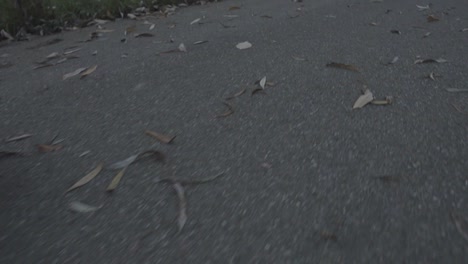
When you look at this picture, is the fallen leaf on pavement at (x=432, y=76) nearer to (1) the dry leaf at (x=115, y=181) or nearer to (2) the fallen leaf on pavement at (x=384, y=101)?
(2) the fallen leaf on pavement at (x=384, y=101)

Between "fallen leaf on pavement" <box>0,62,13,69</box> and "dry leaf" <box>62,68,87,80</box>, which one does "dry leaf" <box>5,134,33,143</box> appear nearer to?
"dry leaf" <box>62,68,87,80</box>

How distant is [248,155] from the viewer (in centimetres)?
171

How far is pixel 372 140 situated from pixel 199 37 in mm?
1996

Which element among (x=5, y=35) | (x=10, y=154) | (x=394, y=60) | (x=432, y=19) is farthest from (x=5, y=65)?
(x=432, y=19)

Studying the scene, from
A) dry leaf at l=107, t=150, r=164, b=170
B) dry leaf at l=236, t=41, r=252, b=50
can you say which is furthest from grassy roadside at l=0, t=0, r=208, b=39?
dry leaf at l=107, t=150, r=164, b=170

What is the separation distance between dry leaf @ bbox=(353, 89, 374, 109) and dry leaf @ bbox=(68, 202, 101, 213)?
1.19 meters

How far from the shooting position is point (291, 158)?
5.49 ft

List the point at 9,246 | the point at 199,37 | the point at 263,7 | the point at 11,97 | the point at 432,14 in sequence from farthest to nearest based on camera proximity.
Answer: the point at 263,7, the point at 432,14, the point at 199,37, the point at 11,97, the point at 9,246

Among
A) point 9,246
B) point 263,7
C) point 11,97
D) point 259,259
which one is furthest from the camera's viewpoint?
point 263,7

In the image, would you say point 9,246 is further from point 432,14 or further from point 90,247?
point 432,14

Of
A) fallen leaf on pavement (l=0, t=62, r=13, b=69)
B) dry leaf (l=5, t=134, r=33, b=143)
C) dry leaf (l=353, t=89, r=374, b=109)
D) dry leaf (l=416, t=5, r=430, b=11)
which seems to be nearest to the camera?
dry leaf (l=5, t=134, r=33, b=143)

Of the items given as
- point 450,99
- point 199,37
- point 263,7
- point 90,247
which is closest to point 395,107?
point 450,99

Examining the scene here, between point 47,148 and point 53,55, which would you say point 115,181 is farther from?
point 53,55

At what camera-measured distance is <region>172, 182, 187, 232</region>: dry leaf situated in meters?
1.37
